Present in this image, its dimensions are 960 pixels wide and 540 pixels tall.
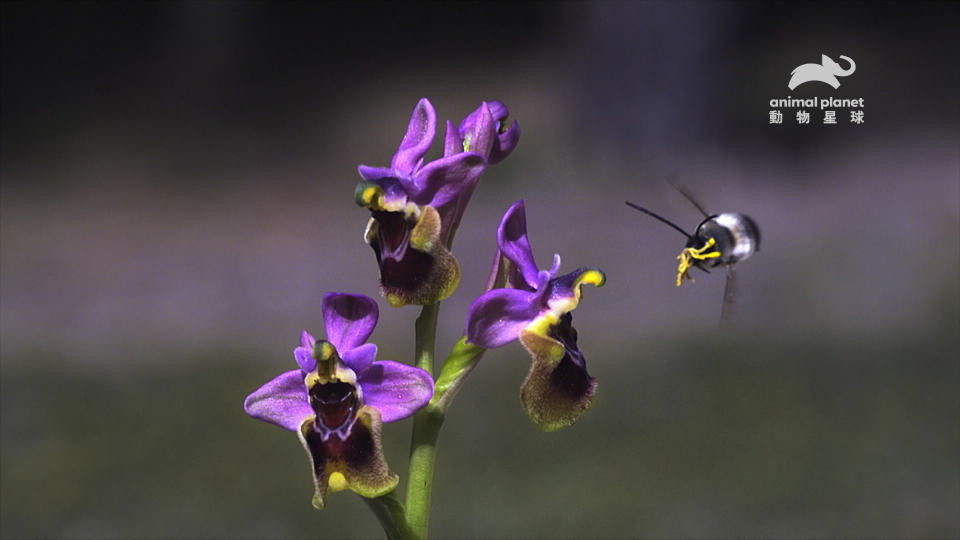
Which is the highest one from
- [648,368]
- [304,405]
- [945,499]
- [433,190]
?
[433,190]

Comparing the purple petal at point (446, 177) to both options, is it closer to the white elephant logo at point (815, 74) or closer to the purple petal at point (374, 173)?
the purple petal at point (374, 173)

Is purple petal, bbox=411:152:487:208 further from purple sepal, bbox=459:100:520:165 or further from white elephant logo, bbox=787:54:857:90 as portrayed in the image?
white elephant logo, bbox=787:54:857:90

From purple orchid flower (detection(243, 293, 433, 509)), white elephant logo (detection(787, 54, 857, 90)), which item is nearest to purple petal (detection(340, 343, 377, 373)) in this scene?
purple orchid flower (detection(243, 293, 433, 509))

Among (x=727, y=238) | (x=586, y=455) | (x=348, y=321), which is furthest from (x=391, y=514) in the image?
(x=586, y=455)

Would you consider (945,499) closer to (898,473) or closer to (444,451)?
(898,473)

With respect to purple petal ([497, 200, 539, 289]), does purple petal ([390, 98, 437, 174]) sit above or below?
above

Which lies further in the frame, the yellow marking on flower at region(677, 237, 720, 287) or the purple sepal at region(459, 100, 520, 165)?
the yellow marking on flower at region(677, 237, 720, 287)

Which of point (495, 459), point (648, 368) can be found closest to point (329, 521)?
point (495, 459)
